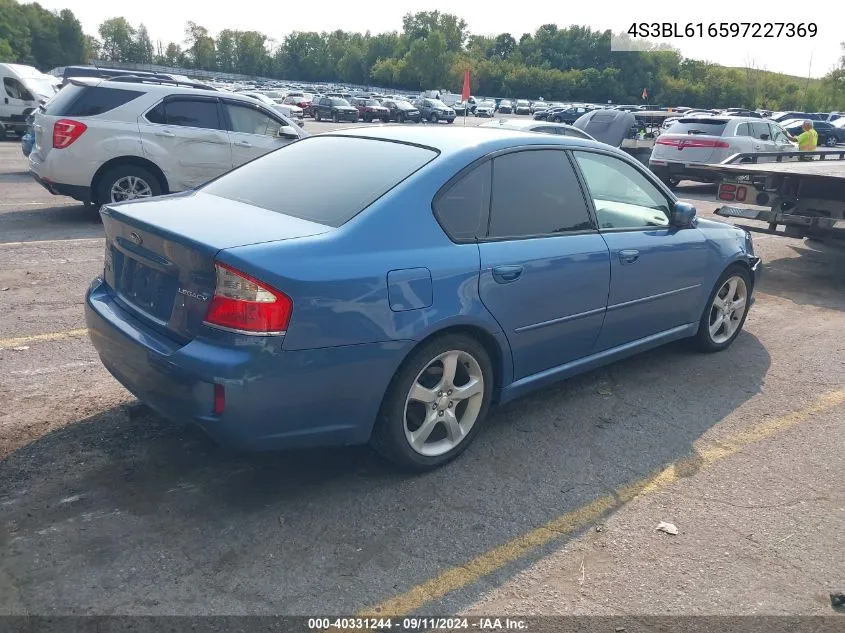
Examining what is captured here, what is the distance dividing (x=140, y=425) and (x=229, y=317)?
136cm

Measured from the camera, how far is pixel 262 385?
119 inches

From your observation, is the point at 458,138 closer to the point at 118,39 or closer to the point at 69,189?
the point at 69,189

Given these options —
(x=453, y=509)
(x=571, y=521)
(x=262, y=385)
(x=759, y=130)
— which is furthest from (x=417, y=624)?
(x=759, y=130)

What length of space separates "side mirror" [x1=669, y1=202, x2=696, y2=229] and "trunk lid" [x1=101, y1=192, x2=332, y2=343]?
2.70m

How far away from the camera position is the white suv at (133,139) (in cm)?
918

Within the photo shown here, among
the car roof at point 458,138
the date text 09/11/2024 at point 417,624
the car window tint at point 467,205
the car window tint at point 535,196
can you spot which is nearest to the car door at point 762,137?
the car roof at point 458,138

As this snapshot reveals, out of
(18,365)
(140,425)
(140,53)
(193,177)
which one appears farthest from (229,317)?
(140,53)

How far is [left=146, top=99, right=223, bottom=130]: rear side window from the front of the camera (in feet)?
32.0

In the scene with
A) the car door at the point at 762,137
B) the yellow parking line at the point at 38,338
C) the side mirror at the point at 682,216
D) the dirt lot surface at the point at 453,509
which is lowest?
the dirt lot surface at the point at 453,509

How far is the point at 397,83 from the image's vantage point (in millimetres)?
123000

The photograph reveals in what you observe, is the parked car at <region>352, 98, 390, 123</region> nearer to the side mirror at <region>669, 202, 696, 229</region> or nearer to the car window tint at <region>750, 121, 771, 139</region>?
the car window tint at <region>750, 121, 771, 139</region>

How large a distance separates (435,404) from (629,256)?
5.58ft

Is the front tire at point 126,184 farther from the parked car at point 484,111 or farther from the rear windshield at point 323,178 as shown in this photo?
the parked car at point 484,111

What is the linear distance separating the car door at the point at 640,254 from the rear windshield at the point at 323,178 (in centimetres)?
125
